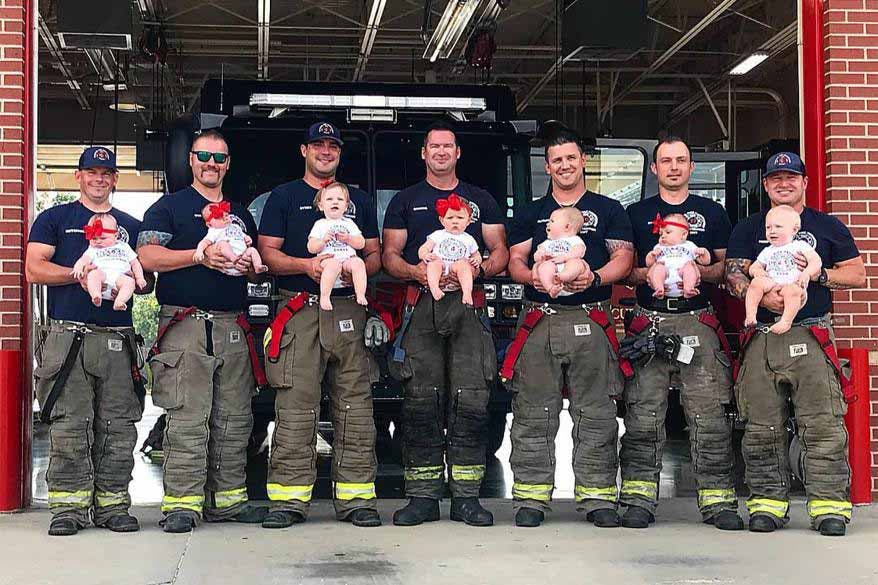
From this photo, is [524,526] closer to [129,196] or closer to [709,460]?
[709,460]

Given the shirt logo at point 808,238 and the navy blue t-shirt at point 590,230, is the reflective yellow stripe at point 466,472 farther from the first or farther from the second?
the shirt logo at point 808,238

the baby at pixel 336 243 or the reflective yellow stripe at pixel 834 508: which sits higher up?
the baby at pixel 336 243

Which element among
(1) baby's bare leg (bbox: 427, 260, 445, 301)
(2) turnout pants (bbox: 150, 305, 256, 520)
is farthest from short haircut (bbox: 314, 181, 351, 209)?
(2) turnout pants (bbox: 150, 305, 256, 520)

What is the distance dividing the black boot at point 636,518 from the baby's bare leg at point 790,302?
1.27 m

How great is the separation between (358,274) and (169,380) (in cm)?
119

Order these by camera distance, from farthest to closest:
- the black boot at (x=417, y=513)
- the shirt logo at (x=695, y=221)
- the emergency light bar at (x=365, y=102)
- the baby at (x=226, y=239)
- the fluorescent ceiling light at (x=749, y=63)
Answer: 1. the fluorescent ceiling light at (x=749, y=63)
2. the emergency light bar at (x=365, y=102)
3. the shirt logo at (x=695, y=221)
4. the black boot at (x=417, y=513)
5. the baby at (x=226, y=239)

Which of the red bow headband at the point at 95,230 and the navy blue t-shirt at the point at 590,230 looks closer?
the red bow headband at the point at 95,230

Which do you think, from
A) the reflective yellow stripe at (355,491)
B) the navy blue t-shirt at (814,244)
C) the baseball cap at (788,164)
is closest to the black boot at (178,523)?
the reflective yellow stripe at (355,491)

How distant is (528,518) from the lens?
6.35 metres

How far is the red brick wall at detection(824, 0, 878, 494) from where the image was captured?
7.27 metres

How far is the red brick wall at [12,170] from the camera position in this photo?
690cm

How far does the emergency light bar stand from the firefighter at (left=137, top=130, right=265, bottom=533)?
1.99m

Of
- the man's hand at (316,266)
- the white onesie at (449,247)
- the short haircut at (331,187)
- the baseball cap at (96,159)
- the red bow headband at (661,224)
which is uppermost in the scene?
the baseball cap at (96,159)

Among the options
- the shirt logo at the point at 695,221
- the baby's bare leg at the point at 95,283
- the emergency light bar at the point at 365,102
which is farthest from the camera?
the emergency light bar at the point at 365,102
